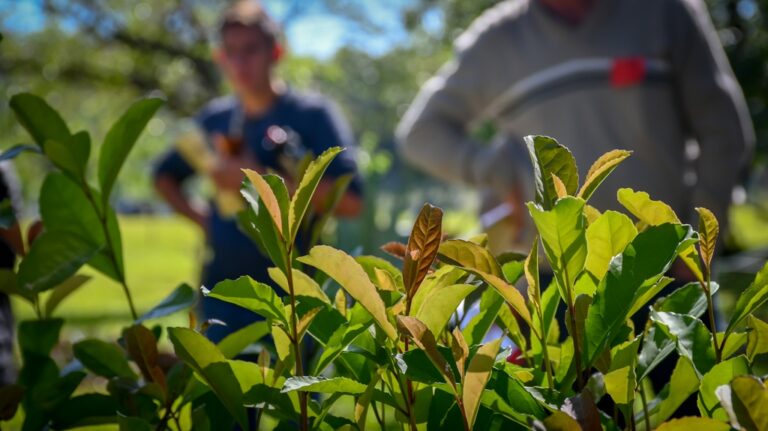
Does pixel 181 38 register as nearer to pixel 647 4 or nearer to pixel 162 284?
pixel 162 284

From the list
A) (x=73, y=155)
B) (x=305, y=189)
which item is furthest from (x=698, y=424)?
(x=73, y=155)

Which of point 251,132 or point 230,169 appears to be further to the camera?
point 251,132

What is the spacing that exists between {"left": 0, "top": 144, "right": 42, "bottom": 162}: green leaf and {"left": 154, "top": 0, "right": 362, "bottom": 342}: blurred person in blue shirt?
1785 millimetres

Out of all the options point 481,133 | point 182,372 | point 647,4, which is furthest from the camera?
point 481,133

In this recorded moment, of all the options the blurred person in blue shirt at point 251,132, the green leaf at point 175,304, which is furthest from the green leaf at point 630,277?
the blurred person in blue shirt at point 251,132

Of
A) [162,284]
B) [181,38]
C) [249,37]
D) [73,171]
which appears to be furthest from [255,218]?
[162,284]

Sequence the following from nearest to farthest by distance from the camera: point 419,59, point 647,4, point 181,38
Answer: point 647,4 < point 181,38 < point 419,59

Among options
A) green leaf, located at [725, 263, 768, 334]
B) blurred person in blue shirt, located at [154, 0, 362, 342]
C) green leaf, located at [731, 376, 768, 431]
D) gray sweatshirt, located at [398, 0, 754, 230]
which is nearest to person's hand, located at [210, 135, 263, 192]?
blurred person in blue shirt, located at [154, 0, 362, 342]

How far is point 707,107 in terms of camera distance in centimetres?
203

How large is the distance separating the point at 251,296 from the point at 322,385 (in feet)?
0.27

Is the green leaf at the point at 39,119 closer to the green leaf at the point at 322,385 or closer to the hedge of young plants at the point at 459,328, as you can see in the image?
the hedge of young plants at the point at 459,328

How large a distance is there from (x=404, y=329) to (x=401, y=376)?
73mm

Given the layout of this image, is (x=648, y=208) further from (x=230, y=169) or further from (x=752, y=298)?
(x=230, y=169)

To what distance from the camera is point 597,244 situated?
1.86ft
